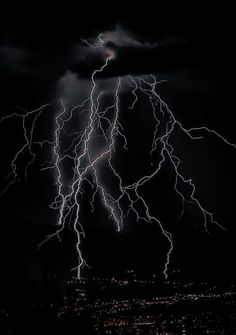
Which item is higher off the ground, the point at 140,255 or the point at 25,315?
the point at 140,255

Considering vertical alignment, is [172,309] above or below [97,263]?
below

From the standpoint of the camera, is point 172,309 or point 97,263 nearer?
point 172,309

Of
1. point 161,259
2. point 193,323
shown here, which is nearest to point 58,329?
point 193,323

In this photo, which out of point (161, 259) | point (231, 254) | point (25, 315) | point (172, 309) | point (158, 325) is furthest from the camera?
point (231, 254)

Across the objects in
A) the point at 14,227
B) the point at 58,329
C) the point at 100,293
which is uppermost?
the point at 14,227

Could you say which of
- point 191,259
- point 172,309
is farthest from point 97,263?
point 172,309

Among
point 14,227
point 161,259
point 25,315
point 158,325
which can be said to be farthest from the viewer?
point 161,259

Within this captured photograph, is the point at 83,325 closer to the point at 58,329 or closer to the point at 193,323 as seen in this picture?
the point at 58,329

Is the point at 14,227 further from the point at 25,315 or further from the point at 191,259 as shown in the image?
the point at 191,259

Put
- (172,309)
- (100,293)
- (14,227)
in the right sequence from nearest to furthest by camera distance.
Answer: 1. (172,309)
2. (14,227)
3. (100,293)
